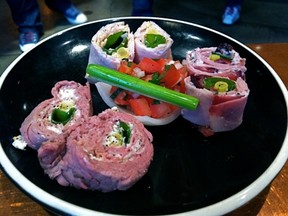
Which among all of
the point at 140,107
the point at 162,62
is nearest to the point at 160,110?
the point at 140,107

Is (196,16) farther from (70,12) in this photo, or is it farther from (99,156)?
(99,156)

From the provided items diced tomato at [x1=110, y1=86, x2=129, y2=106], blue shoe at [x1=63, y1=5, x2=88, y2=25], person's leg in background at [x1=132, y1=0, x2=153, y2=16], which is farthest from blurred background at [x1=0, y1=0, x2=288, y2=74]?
diced tomato at [x1=110, y1=86, x2=129, y2=106]

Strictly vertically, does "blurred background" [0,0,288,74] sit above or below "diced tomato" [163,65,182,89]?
below

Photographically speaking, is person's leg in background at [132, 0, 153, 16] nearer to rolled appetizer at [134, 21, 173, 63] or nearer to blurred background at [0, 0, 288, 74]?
blurred background at [0, 0, 288, 74]

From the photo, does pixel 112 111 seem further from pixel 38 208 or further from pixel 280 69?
pixel 280 69

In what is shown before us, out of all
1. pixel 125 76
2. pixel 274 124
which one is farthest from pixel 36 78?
pixel 274 124

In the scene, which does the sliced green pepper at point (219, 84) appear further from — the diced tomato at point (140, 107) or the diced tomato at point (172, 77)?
the diced tomato at point (140, 107)

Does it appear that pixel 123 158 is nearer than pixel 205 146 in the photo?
Yes
